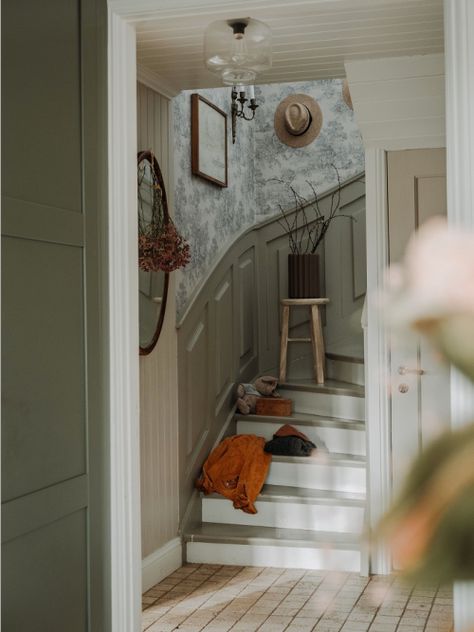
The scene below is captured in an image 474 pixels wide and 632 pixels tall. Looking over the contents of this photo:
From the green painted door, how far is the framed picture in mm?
2153

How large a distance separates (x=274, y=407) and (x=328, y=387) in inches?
16.9

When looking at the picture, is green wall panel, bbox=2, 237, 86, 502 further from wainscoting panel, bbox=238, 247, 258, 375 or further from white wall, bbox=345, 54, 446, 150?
wainscoting panel, bbox=238, 247, 258, 375

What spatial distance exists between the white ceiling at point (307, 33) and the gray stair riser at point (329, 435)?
7.20 feet

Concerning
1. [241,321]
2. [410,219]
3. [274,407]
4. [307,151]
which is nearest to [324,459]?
[274,407]

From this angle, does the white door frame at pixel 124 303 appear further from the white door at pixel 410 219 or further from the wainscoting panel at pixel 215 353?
the wainscoting panel at pixel 215 353

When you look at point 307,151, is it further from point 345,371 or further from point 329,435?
point 329,435

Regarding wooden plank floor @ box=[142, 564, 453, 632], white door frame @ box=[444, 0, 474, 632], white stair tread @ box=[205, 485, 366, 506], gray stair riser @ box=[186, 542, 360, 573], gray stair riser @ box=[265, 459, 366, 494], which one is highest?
white door frame @ box=[444, 0, 474, 632]

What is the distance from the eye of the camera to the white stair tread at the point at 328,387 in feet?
17.8

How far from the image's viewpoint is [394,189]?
14.3ft

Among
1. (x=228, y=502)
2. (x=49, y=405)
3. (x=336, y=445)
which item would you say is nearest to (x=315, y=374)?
(x=336, y=445)

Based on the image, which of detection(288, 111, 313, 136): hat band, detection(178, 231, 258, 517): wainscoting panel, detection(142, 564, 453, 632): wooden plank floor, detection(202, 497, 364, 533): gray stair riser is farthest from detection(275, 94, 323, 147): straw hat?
detection(142, 564, 453, 632): wooden plank floor

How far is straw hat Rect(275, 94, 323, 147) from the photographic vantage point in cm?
644

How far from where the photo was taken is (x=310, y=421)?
5191 millimetres

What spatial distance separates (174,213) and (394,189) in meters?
1.24
